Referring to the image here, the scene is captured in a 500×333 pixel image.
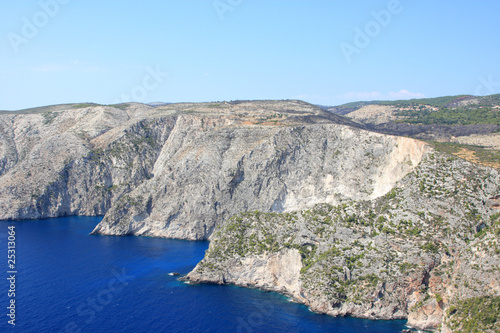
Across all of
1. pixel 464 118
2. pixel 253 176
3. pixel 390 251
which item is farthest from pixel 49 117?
pixel 464 118

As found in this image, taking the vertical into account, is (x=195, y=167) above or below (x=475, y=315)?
above

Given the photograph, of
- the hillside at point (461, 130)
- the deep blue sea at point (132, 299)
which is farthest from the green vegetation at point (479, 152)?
the deep blue sea at point (132, 299)

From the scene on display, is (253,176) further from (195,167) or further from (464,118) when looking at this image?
(464,118)

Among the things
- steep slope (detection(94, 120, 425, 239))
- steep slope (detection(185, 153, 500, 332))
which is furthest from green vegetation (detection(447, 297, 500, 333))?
steep slope (detection(94, 120, 425, 239))

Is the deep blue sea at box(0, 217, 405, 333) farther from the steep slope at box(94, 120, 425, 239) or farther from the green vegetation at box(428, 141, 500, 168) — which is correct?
the green vegetation at box(428, 141, 500, 168)

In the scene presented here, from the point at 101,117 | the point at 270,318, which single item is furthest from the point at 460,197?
the point at 101,117

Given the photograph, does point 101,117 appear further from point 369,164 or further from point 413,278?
point 413,278

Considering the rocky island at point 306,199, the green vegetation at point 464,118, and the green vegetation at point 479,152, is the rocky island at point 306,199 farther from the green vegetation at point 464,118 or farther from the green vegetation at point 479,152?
the green vegetation at point 464,118
